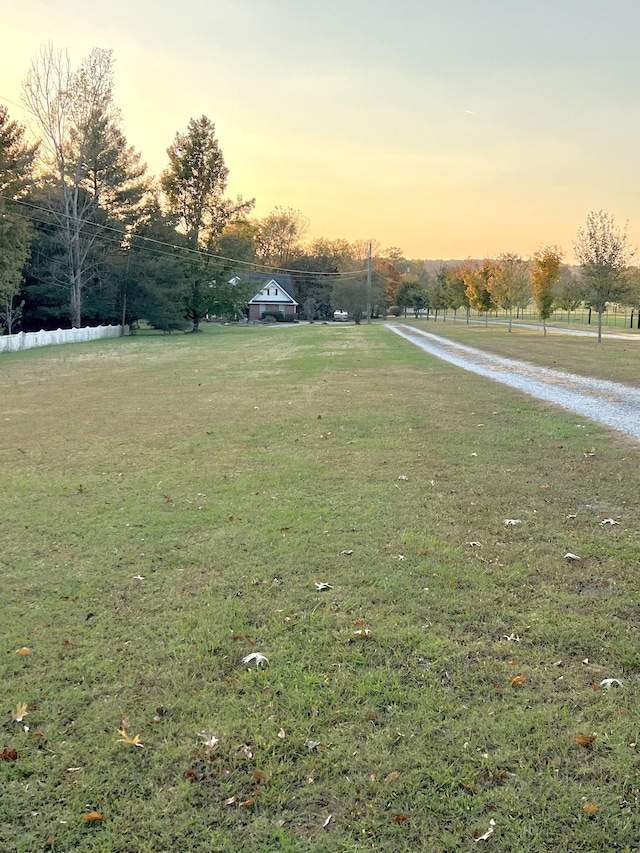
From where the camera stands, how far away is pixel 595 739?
8.20 feet

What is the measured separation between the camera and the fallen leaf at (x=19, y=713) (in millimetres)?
2635

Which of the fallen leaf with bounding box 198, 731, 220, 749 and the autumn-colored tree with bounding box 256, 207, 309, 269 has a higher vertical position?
the autumn-colored tree with bounding box 256, 207, 309, 269

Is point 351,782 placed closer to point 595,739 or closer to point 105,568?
point 595,739

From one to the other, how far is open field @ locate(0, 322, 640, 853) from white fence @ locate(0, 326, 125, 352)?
74.8 feet

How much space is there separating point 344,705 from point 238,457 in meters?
5.05

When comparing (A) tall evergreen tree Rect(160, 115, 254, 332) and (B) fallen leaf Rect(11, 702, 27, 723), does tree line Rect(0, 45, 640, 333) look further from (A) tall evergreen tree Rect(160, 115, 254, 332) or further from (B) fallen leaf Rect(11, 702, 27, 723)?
(B) fallen leaf Rect(11, 702, 27, 723)

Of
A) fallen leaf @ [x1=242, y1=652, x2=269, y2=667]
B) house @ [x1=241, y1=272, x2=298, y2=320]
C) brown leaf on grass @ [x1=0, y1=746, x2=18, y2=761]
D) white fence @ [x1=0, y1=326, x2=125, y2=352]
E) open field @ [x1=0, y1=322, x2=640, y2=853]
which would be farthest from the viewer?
house @ [x1=241, y1=272, x2=298, y2=320]

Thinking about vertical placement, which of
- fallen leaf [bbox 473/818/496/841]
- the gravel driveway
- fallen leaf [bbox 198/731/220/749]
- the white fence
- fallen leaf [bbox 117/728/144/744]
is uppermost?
the white fence

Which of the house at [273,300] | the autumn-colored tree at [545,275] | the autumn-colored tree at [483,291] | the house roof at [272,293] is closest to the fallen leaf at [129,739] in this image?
the autumn-colored tree at [545,275]

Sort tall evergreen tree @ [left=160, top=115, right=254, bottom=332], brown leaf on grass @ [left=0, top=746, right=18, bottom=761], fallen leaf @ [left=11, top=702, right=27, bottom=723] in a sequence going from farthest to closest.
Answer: tall evergreen tree @ [left=160, top=115, right=254, bottom=332]
fallen leaf @ [left=11, top=702, right=27, bottom=723]
brown leaf on grass @ [left=0, top=746, right=18, bottom=761]

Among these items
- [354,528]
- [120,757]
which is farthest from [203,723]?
[354,528]

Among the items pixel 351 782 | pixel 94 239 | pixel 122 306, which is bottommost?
pixel 351 782

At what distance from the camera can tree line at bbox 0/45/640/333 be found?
101 feet

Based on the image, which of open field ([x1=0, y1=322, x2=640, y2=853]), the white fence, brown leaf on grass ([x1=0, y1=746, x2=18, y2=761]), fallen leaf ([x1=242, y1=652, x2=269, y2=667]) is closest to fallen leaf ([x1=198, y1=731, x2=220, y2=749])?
open field ([x1=0, y1=322, x2=640, y2=853])
